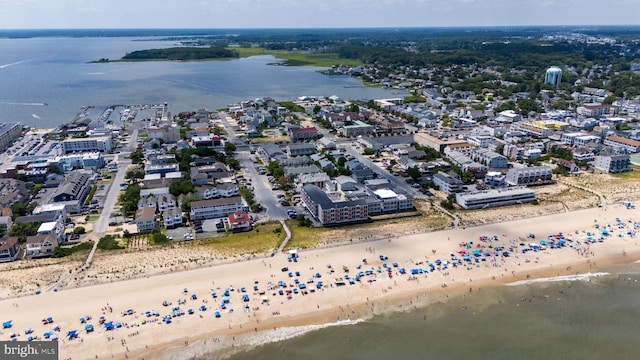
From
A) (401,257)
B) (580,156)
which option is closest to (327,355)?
(401,257)

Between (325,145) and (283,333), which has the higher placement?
(325,145)

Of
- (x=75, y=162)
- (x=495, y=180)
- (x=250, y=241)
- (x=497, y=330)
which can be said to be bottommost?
(x=497, y=330)

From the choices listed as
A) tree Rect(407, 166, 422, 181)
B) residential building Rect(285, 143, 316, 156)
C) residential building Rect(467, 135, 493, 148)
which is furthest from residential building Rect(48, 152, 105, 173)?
residential building Rect(467, 135, 493, 148)

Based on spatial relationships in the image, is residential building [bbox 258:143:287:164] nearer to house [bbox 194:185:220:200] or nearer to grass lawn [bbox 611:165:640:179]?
house [bbox 194:185:220:200]

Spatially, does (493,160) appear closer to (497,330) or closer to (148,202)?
(497,330)

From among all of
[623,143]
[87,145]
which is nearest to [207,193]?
[87,145]

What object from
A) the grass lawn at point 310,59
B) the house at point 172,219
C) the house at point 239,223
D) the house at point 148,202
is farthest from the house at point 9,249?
the grass lawn at point 310,59
